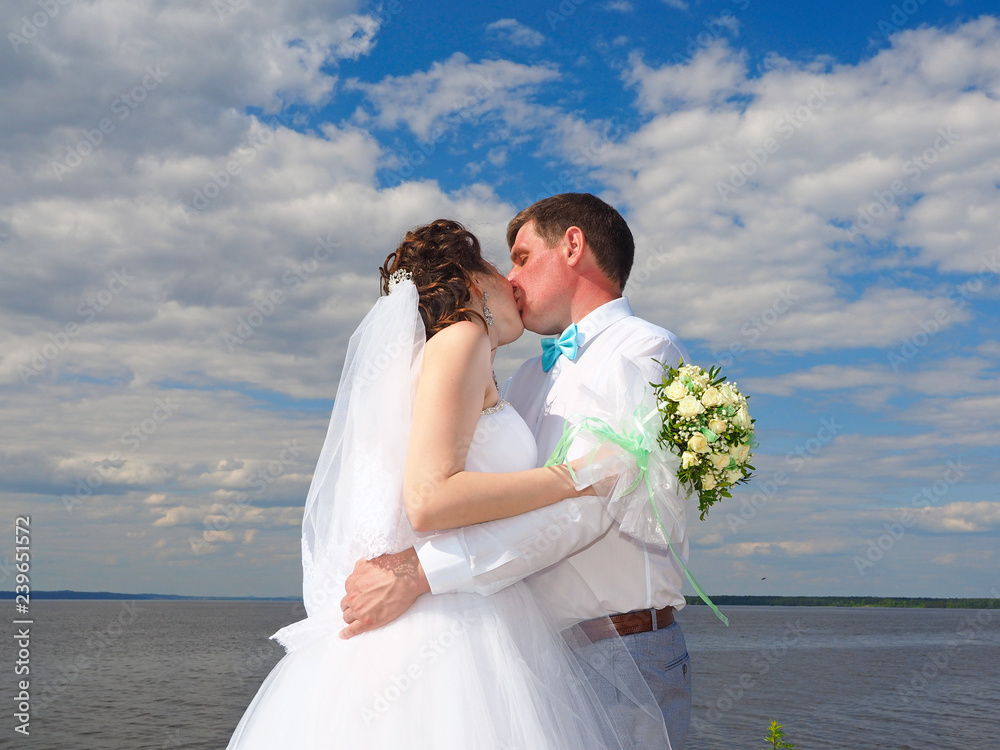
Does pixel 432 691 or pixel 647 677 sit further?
pixel 647 677

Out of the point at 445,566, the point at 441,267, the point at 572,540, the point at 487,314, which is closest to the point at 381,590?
the point at 445,566

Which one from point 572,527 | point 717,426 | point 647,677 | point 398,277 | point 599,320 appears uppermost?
point 398,277

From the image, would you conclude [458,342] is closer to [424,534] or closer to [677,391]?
[424,534]

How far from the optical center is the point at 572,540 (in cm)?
304

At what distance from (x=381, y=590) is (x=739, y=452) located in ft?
4.86

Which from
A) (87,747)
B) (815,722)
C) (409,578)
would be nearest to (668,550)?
(409,578)

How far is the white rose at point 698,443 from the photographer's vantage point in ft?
9.96

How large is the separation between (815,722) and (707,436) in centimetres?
2781

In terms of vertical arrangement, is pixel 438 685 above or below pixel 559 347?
below

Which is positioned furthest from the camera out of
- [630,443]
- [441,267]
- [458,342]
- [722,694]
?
[722,694]

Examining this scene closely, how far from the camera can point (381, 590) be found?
9.38 ft

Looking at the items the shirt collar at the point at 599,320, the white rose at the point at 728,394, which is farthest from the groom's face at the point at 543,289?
the white rose at the point at 728,394

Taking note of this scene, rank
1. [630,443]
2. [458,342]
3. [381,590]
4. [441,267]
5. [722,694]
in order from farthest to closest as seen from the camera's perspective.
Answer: [722,694] → [441,267] → [630,443] → [458,342] → [381,590]

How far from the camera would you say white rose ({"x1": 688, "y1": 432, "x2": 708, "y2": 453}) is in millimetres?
3035
